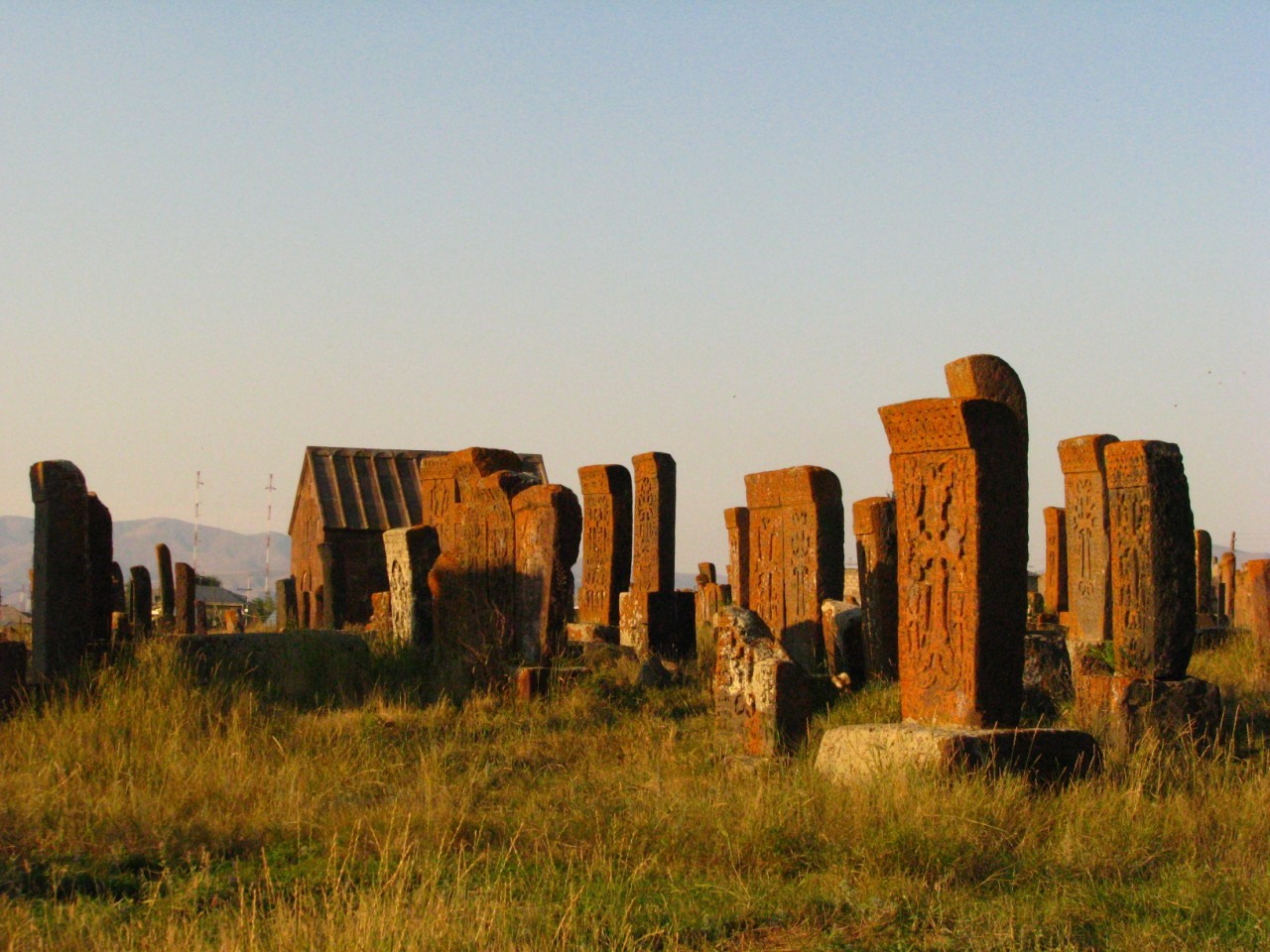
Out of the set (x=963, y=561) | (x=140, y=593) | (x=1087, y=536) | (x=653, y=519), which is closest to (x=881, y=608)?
(x=963, y=561)

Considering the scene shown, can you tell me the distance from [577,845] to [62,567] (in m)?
5.15

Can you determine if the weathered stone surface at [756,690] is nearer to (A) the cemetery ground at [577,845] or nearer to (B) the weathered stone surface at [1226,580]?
(A) the cemetery ground at [577,845]

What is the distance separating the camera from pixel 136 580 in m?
16.8

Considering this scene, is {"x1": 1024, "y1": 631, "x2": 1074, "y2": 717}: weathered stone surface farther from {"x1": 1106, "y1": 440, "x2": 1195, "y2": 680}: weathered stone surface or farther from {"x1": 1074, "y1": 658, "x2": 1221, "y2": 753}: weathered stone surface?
{"x1": 1074, "y1": 658, "x2": 1221, "y2": 753}: weathered stone surface

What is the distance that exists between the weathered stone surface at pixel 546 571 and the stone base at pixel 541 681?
41cm

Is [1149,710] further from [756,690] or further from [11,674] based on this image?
[11,674]

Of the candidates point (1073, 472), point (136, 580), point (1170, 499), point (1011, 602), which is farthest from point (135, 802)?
point (136, 580)

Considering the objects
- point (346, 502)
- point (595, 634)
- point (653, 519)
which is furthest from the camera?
point (346, 502)

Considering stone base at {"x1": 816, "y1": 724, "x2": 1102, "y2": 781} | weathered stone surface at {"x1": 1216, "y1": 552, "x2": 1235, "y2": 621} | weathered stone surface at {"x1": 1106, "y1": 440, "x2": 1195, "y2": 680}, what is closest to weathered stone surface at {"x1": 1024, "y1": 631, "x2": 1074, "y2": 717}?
weathered stone surface at {"x1": 1106, "y1": 440, "x2": 1195, "y2": 680}

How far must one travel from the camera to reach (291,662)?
398 inches

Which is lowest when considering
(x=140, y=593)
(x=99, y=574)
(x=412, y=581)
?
(x=140, y=593)

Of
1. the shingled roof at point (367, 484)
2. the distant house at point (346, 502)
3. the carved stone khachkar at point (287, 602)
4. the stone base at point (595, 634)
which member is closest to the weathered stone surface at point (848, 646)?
the stone base at point (595, 634)

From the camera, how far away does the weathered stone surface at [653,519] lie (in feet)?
45.3

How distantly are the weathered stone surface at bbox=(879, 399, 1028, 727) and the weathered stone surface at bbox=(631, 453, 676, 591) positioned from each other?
6.54 meters
